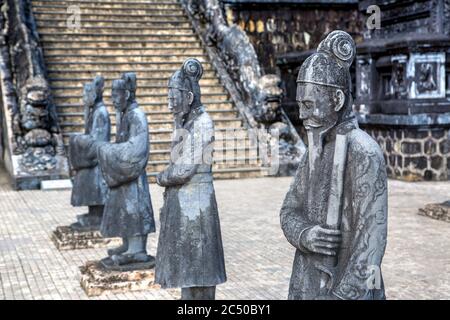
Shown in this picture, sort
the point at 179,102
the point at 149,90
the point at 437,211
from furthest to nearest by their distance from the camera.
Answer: the point at 149,90, the point at 437,211, the point at 179,102

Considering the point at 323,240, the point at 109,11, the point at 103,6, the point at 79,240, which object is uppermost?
the point at 103,6

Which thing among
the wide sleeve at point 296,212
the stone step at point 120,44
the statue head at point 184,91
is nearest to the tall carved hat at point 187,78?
the statue head at point 184,91

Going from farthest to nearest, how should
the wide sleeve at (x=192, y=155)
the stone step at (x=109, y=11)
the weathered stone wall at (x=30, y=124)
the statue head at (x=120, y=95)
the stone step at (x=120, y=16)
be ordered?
1. the stone step at (x=109, y=11)
2. the stone step at (x=120, y=16)
3. the weathered stone wall at (x=30, y=124)
4. the statue head at (x=120, y=95)
5. the wide sleeve at (x=192, y=155)

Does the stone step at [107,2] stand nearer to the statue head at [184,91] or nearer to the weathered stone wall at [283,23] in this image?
the weathered stone wall at [283,23]

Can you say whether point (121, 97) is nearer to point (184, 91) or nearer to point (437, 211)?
point (184, 91)

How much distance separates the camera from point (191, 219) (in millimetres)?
4781

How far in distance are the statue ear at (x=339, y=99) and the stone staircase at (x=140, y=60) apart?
389 inches

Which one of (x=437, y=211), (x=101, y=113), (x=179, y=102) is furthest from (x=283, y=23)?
(x=179, y=102)

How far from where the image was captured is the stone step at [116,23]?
16.3 metres

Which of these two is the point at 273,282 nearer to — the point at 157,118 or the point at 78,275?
the point at 78,275

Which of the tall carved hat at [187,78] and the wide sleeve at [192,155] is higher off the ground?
the tall carved hat at [187,78]

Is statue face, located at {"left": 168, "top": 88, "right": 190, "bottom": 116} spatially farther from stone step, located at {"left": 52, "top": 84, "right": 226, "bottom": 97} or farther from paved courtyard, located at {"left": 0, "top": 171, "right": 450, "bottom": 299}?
stone step, located at {"left": 52, "top": 84, "right": 226, "bottom": 97}

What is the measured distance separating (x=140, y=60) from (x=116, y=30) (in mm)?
1316

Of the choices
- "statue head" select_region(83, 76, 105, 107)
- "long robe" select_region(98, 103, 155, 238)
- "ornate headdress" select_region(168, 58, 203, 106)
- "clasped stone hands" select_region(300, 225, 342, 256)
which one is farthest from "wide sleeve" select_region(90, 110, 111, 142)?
"clasped stone hands" select_region(300, 225, 342, 256)
